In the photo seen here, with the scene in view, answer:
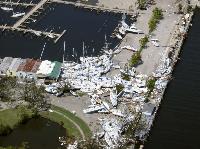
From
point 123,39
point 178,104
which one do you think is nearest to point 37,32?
point 123,39

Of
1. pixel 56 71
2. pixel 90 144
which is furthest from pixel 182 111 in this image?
pixel 56 71

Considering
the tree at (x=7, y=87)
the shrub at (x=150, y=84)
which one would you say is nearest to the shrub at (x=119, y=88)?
the shrub at (x=150, y=84)

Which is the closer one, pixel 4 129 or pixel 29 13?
pixel 4 129

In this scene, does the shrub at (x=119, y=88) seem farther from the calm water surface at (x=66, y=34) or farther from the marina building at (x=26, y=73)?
the marina building at (x=26, y=73)

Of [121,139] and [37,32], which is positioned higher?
[37,32]

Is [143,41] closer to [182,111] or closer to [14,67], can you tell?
[182,111]

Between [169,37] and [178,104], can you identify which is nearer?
[178,104]

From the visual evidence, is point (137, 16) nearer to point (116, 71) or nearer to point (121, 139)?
point (116, 71)

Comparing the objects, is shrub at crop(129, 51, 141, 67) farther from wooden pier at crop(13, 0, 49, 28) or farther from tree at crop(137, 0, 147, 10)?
wooden pier at crop(13, 0, 49, 28)
